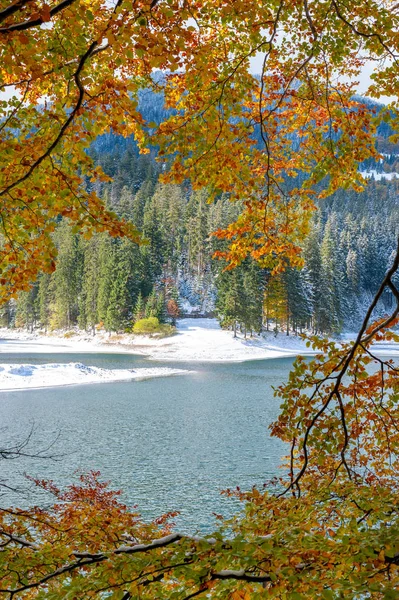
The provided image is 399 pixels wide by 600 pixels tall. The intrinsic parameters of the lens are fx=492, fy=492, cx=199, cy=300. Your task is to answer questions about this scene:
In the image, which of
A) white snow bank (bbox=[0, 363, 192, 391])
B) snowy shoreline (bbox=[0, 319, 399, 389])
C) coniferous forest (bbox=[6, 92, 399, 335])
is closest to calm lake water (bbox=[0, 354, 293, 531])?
white snow bank (bbox=[0, 363, 192, 391])

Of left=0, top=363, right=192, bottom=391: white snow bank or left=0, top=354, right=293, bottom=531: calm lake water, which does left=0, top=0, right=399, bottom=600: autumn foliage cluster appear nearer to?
left=0, top=354, right=293, bottom=531: calm lake water

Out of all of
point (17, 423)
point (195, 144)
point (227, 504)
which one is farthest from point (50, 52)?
point (17, 423)

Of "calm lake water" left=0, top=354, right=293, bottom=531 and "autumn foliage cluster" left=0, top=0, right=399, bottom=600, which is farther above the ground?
"autumn foliage cluster" left=0, top=0, right=399, bottom=600

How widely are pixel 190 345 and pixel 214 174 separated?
137 feet

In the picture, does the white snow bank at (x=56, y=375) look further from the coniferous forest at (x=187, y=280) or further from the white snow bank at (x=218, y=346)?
→ the coniferous forest at (x=187, y=280)

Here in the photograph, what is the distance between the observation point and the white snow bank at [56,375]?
80.3ft

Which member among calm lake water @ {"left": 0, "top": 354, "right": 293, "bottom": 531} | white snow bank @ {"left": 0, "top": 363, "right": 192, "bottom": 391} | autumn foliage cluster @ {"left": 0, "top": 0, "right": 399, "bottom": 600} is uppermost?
autumn foliage cluster @ {"left": 0, "top": 0, "right": 399, "bottom": 600}

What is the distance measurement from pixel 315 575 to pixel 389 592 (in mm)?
487

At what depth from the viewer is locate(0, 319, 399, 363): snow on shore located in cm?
4234

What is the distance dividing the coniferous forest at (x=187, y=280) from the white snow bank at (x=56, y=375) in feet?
68.0

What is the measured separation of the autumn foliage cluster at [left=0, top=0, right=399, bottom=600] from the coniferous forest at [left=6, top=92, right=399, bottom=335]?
138 ft

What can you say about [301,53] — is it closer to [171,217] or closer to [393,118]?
[393,118]

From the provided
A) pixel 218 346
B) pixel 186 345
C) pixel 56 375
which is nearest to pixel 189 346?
pixel 186 345

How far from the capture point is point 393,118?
12.4ft
